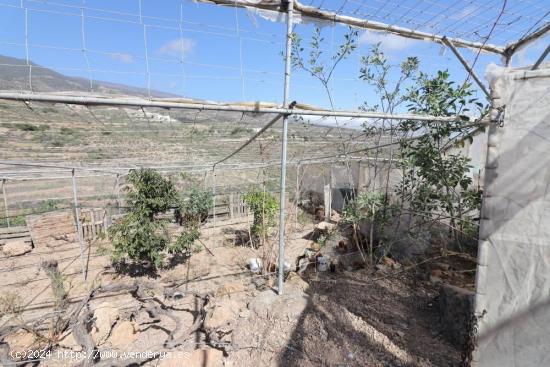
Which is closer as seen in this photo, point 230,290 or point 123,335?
point 123,335

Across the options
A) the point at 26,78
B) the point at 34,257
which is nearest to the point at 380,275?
the point at 26,78

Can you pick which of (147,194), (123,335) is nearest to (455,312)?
(123,335)

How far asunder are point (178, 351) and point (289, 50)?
126 inches

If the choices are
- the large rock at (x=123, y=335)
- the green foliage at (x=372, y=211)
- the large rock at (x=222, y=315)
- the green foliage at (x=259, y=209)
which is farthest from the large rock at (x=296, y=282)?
the green foliage at (x=259, y=209)

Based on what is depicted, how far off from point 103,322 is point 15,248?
571 centimetres

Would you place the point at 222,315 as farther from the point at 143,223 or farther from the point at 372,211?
the point at 372,211

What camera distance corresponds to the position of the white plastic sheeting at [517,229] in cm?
199

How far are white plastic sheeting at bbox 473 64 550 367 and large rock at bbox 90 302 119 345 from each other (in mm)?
3714

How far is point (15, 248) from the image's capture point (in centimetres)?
725

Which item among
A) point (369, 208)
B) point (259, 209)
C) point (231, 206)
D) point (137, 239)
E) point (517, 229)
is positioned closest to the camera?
point (517, 229)

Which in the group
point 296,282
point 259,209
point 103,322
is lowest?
point 103,322

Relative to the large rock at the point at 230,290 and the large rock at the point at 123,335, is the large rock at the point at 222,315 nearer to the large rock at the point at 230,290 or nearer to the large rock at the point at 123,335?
the large rock at the point at 230,290

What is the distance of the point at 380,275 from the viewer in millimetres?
4719

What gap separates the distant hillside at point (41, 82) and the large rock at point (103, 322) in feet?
8.34
